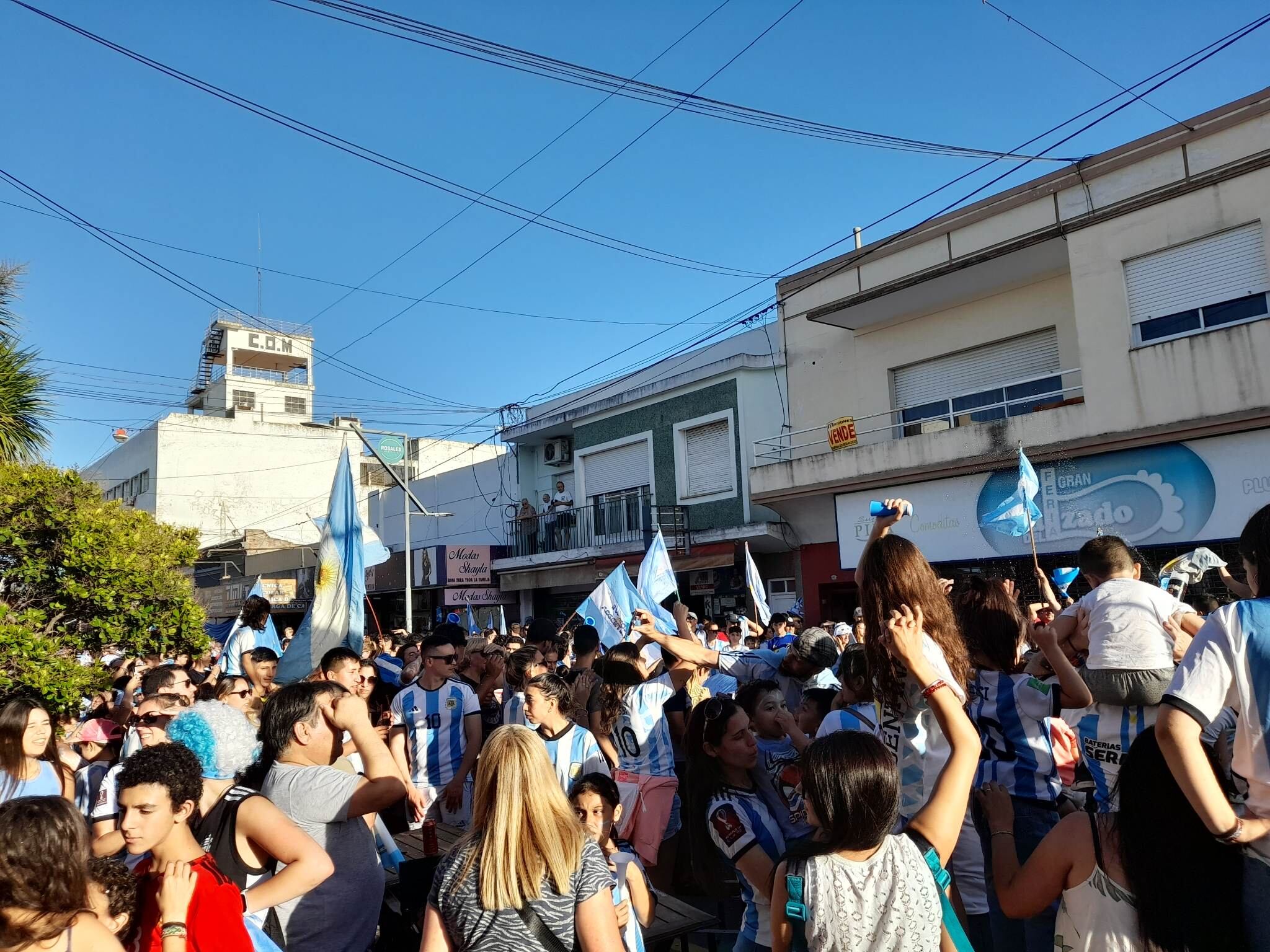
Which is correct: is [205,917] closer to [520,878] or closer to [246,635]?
[520,878]

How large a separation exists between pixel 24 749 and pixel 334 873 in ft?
6.10

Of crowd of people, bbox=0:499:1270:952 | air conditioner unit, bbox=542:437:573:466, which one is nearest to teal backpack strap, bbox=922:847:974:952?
crowd of people, bbox=0:499:1270:952

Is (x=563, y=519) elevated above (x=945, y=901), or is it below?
above

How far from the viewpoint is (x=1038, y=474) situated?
47.1ft

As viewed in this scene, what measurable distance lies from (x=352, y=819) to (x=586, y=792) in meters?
0.96

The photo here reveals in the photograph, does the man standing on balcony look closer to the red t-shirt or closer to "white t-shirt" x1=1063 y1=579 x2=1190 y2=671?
"white t-shirt" x1=1063 y1=579 x2=1190 y2=671

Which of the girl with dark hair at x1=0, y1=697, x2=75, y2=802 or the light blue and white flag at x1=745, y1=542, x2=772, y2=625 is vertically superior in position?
the light blue and white flag at x1=745, y1=542, x2=772, y2=625

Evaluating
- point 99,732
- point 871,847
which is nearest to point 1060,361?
point 99,732

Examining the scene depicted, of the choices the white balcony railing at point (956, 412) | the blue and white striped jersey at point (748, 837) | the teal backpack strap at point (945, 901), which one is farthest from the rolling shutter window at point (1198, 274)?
the teal backpack strap at point (945, 901)

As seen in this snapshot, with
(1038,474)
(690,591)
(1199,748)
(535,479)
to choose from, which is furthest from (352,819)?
(535,479)

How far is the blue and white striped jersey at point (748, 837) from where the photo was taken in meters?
3.28

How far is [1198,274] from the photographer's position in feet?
Answer: 42.1

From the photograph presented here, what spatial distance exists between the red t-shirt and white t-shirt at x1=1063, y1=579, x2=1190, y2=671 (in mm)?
3469

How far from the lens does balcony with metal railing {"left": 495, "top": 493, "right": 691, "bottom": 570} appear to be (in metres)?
21.4
